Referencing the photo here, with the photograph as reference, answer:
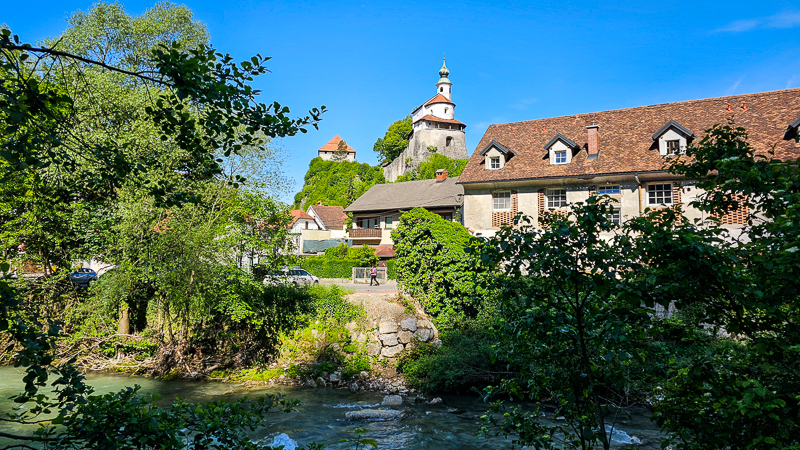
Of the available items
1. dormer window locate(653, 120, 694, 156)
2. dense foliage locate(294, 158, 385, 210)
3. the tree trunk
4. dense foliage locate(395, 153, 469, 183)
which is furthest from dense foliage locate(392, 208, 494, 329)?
dense foliage locate(294, 158, 385, 210)

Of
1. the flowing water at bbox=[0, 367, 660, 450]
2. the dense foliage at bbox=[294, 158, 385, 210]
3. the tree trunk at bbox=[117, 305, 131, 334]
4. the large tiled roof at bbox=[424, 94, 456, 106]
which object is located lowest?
the flowing water at bbox=[0, 367, 660, 450]

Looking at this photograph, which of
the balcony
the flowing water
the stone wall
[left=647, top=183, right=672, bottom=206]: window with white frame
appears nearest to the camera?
the flowing water

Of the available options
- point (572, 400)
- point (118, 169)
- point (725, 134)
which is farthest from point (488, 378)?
point (118, 169)

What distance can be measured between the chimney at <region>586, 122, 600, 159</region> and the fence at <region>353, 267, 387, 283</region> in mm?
14976

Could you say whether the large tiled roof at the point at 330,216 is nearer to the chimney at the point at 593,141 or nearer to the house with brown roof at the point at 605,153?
the house with brown roof at the point at 605,153

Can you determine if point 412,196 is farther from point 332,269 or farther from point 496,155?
point 496,155

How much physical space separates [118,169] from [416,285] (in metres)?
16.9

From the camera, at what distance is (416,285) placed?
20.1 meters

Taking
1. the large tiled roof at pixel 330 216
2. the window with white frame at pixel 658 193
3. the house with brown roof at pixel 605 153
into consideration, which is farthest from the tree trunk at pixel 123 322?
the large tiled roof at pixel 330 216

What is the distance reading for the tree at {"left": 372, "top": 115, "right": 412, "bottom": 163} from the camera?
9244 centimetres

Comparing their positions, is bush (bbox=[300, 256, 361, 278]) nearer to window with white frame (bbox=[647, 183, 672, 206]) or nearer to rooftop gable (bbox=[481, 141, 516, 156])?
rooftop gable (bbox=[481, 141, 516, 156])

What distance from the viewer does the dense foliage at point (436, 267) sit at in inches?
741

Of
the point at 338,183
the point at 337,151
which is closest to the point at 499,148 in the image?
the point at 338,183

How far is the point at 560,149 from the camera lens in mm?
26531
